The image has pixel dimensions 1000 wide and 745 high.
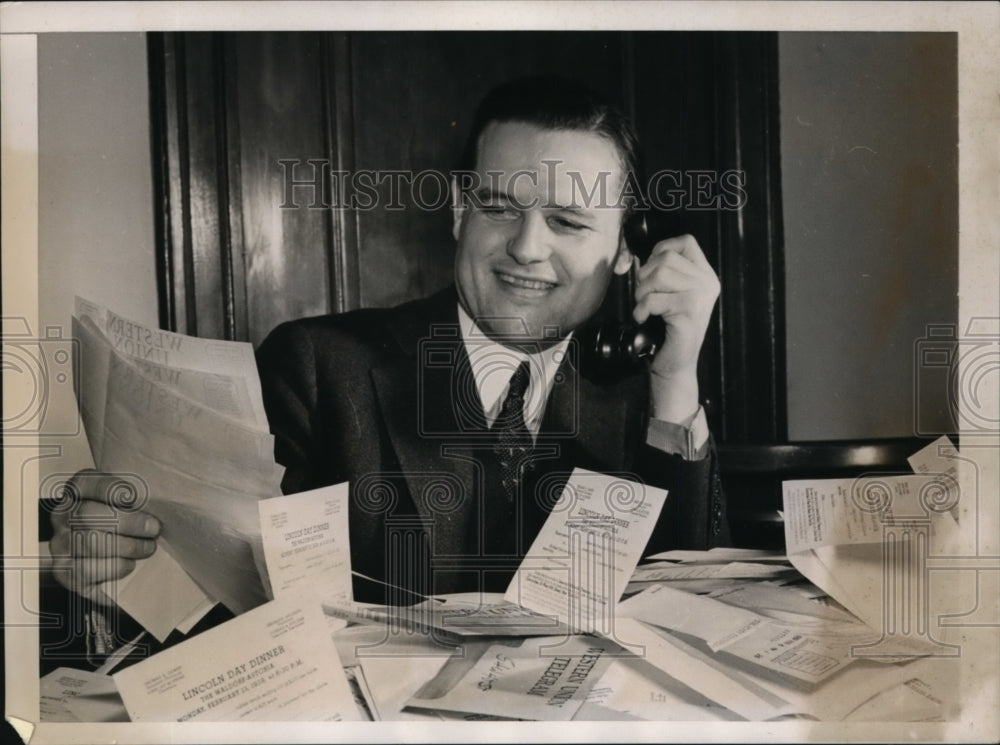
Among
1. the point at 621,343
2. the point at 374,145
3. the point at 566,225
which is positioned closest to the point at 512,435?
the point at 621,343

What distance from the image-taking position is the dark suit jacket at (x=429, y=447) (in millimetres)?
1412

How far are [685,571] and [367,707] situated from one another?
1.62 ft

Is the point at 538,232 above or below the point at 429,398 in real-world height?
above

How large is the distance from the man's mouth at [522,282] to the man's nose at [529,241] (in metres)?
0.02

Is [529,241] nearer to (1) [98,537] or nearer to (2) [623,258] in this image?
(2) [623,258]

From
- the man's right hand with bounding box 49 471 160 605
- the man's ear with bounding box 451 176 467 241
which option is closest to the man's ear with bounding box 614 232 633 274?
the man's ear with bounding box 451 176 467 241

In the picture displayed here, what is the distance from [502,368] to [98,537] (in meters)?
0.63

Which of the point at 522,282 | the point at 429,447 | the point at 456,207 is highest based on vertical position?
the point at 456,207

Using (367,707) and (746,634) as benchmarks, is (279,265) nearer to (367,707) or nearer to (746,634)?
(367,707)

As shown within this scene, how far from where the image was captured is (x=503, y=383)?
142cm

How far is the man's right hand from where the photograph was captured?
1437 millimetres

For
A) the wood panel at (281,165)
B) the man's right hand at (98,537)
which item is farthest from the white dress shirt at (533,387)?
the man's right hand at (98,537)

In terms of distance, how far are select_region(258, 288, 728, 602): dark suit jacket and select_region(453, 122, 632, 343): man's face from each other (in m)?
0.06

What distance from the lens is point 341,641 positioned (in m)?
1.43
